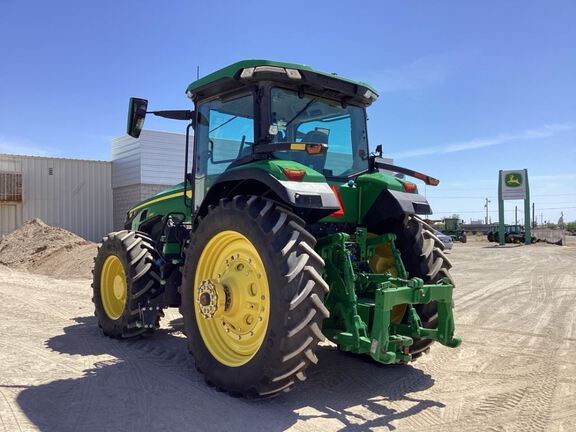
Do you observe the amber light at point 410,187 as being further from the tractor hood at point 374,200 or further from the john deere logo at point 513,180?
the john deere logo at point 513,180

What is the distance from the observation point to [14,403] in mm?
3939

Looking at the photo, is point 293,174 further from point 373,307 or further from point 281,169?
point 373,307

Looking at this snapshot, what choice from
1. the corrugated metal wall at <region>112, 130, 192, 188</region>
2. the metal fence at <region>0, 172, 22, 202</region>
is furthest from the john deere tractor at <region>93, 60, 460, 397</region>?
the metal fence at <region>0, 172, 22, 202</region>

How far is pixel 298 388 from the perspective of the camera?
4391mm

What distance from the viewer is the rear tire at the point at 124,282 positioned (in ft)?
19.1

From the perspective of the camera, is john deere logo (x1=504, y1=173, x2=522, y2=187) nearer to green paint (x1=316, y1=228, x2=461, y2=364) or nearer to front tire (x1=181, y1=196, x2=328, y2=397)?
green paint (x1=316, y1=228, x2=461, y2=364)

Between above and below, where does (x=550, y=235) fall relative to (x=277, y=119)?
below

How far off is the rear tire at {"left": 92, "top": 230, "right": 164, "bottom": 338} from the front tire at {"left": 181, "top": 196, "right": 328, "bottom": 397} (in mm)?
1388

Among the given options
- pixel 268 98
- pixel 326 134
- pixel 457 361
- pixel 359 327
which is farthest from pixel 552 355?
pixel 268 98

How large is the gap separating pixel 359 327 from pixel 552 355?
297cm

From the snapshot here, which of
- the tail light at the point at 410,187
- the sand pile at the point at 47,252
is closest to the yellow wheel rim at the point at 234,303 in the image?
the tail light at the point at 410,187

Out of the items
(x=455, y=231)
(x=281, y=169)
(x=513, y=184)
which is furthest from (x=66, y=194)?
(x=455, y=231)

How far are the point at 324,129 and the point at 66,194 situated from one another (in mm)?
21288

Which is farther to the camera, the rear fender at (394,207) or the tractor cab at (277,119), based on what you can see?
the rear fender at (394,207)
